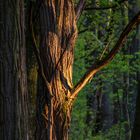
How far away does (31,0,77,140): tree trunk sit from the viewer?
589 cm

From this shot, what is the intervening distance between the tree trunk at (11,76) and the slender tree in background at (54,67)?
0.54 m

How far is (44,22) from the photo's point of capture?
6.00 metres

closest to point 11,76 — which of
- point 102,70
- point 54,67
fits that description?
point 54,67

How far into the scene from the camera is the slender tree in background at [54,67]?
19.3ft

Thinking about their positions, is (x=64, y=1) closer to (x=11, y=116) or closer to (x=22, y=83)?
(x=22, y=83)

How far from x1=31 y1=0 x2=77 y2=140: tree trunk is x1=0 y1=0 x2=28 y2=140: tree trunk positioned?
21.2 inches

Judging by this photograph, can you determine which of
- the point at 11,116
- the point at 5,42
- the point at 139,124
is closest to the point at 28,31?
the point at 5,42

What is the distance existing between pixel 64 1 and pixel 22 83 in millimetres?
1300

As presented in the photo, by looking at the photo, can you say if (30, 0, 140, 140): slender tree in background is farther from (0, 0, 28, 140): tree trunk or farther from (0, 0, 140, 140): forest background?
(0, 0, 28, 140): tree trunk

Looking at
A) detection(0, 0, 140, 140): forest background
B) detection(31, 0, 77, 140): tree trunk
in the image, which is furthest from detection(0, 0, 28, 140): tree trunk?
detection(31, 0, 77, 140): tree trunk

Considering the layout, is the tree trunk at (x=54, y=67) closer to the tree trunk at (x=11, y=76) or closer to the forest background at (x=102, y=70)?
the forest background at (x=102, y=70)

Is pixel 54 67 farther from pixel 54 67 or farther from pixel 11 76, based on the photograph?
pixel 11 76

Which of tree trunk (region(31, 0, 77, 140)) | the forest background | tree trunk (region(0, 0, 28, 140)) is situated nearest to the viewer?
tree trunk (region(0, 0, 28, 140))

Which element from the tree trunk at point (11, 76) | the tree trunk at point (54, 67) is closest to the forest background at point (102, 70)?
the tree trunk at point (11, 76)
